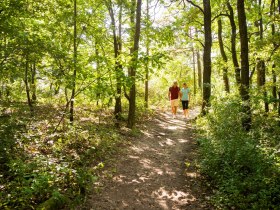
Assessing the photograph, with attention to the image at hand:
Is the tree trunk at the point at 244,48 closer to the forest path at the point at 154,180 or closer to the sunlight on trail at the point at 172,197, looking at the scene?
the forest path at the point at 154,180

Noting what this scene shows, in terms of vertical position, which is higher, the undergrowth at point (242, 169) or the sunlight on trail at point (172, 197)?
the undergrowth at point (242, 169)

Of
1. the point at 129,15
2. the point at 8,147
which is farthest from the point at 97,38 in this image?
the point at 8,147

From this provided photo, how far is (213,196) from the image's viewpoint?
6.11 meters

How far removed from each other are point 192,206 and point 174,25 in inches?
442

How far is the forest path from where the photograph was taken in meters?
6.23

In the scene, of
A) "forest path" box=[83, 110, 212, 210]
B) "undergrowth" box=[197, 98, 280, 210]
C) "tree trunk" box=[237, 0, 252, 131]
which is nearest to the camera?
"undergrowth" box=[197, 98, 280, 210]

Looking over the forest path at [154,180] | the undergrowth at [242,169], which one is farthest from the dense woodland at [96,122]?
the forest path at [154,180]

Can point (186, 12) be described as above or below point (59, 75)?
above

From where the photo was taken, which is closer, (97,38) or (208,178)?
(208,178)

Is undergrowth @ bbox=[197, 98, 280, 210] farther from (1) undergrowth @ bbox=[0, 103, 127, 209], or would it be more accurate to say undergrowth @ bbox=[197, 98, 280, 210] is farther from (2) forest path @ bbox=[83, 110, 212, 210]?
(1) undergrowth @ bbox=[0, 103, 127, 209]

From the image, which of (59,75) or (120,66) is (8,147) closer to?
(59,75)

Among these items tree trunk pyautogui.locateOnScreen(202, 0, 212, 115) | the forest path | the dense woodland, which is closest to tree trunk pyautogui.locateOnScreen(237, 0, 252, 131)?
the dense woodland

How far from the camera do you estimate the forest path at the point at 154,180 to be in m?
6.23

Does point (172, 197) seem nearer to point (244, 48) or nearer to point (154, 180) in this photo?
point (154, 180)
